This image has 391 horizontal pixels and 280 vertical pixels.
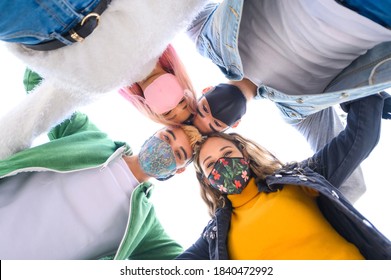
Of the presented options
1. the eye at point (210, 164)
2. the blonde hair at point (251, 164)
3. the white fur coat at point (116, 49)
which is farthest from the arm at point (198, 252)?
the white fur coat at point (116, 49)

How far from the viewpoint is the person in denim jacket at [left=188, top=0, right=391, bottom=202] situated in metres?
0.59

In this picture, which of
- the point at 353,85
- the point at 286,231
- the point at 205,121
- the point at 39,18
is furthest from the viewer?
the point at 205,121

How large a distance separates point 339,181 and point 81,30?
0.72 metres

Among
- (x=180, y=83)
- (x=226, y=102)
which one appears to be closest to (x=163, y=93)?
(x=180, y=83)

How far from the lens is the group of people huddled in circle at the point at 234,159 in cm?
70

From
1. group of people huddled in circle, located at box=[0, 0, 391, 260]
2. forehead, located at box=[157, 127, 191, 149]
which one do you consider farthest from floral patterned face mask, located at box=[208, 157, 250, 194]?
forehead, located at box=[157, 127, 191, 149]

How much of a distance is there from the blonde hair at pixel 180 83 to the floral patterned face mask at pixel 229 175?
165 mm

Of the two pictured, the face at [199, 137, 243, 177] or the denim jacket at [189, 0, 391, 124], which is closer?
the denim jacket at [189, 0, 391, 124]

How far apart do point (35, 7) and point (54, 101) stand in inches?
12.2

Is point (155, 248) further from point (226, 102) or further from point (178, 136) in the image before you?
point (226, 102)

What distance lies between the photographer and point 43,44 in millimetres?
427

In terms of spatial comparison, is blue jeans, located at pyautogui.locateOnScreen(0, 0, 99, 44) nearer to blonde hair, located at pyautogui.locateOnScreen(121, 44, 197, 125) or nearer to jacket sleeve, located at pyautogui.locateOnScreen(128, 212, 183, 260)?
blonde hair, located at pyautogui.locateOnScreen(121, 44, 197, 125)

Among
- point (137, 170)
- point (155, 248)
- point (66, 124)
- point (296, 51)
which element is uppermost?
point (296, 51)

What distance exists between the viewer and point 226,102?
2.84 feet
